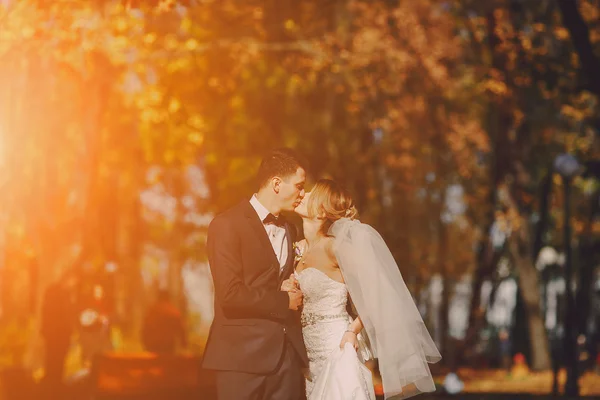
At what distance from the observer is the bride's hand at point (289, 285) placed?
7340 mm

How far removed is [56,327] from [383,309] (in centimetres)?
1180

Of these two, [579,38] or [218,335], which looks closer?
[218,335]

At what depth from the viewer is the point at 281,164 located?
734cm

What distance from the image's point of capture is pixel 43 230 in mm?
26797

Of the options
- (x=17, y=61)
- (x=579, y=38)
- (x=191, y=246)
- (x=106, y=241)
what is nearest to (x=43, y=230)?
(x=106, y=241)

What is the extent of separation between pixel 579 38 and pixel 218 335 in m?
9.75

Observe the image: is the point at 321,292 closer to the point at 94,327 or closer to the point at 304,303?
the point at 304,303

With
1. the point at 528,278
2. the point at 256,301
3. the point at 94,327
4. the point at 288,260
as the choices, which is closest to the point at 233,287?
the point at 256,301

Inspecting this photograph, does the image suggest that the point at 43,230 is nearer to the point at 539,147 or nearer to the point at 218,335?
the point at 539,147

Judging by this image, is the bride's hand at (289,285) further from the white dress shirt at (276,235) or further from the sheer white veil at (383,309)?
the sheer white veil at (383,309)

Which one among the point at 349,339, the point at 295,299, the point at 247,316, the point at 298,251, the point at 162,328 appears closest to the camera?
the point at 247,316

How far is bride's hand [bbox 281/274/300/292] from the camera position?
7.34 meters

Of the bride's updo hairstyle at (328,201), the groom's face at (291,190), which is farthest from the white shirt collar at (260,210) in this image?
the bride's updo hairstyle at (328,201)

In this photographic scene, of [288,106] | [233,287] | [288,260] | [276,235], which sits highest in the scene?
[288,106]
